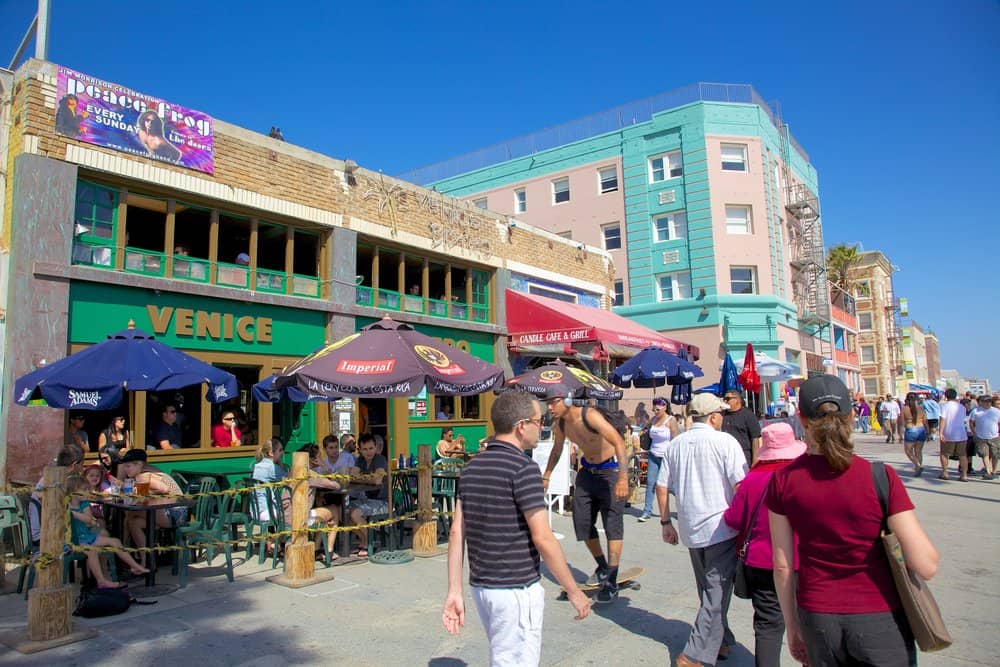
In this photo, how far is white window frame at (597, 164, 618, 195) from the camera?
30938 mm

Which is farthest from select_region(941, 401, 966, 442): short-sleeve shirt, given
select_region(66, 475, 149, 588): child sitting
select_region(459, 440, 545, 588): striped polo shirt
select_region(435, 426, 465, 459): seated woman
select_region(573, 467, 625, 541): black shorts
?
→ select_region(66, 475, 149, 588): child sitting

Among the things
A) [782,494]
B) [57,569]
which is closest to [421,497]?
[57,569]

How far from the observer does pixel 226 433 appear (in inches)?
493

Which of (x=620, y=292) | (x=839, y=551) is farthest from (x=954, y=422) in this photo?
(x=620, y=292)

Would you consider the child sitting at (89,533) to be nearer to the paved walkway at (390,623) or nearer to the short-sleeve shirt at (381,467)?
the paved walkway at (390,623)

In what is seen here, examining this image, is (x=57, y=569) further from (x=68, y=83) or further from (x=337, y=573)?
(x=68, y=83)

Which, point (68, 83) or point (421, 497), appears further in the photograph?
point (68, 83)

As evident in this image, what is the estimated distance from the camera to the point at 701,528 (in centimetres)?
443

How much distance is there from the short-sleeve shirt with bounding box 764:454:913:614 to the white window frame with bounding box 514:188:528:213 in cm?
3108

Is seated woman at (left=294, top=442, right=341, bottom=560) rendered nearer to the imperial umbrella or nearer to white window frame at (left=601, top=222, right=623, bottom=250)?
the imperial umbrella

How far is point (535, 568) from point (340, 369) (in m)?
5.00

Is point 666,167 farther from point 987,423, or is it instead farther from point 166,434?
point 166,434

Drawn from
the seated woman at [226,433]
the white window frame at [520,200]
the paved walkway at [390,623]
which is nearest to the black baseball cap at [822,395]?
the paved walkway at [390,623]

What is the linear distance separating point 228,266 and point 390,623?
31.3ft
